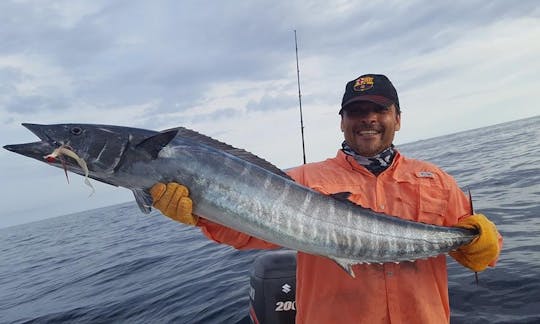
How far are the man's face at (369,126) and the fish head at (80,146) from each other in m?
2.34

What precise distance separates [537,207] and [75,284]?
52.4ft

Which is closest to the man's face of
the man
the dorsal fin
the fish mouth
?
the man

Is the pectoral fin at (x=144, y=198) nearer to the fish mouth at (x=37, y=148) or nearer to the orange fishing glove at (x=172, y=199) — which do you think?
the orange fishing glove at (x=172, y=199)

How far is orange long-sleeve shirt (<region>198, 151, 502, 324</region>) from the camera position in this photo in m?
3.41

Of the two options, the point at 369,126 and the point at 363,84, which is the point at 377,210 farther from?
the point at 363,84

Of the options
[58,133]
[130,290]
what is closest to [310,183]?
[58,133]

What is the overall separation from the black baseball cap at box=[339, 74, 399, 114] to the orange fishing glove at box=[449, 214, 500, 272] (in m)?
1.47

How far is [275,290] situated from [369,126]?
114 inches

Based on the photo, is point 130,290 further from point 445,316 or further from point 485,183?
point 485,183

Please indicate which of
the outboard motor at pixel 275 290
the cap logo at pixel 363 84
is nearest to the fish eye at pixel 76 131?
the cap logo at pixel 363 84

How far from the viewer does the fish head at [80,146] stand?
3.01 m

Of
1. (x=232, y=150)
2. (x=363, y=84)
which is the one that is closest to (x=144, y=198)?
(x=232, y=150)

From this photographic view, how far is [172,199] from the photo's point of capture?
3088 mm

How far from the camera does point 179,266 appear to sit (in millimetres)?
12969
